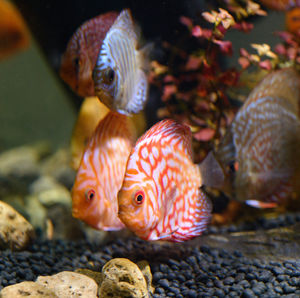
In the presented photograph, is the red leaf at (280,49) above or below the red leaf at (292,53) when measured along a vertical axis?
above

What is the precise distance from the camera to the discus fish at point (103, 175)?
1733 mm

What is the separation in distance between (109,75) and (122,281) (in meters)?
1.08

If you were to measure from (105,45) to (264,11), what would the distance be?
1.38 m

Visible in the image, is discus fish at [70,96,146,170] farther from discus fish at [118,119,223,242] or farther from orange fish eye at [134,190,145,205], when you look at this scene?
orange fish eye at [134,190,145,205]

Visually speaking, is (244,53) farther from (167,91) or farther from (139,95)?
(139,95)

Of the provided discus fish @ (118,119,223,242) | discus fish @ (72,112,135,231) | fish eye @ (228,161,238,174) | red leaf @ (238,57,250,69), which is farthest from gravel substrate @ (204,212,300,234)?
red leaf @ (238,57,250,69)

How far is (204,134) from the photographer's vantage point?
2398 mm

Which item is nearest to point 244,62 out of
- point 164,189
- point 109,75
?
point 109,75

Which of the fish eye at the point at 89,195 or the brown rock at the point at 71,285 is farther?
the fish eye at the point at 89,195

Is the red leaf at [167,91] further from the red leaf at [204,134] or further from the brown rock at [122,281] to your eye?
the brown rock at [122,281]

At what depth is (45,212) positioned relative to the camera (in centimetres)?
291

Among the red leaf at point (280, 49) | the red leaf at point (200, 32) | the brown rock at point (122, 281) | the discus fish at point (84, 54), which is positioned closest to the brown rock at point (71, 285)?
the brown rock at point (122, 281)

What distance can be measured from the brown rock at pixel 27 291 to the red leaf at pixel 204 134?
1496 millimetres

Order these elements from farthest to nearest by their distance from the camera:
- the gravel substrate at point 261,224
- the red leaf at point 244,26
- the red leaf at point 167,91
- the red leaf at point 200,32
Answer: the gravel substrate at point 261,224 → the red leaf at point 167,91 → the red leaf at point 244,26 → the red leaf at point 200,32
